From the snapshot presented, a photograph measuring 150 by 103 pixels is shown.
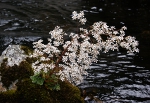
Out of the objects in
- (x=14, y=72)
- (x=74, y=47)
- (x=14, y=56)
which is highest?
(x=74, y=47)

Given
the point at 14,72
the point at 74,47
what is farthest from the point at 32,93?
the point at 74,47

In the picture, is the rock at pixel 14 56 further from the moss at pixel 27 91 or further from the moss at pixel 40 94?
the moss at pixel 40 94

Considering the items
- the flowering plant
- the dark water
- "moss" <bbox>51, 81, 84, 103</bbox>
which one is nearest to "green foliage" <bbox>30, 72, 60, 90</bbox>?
the flowering plant

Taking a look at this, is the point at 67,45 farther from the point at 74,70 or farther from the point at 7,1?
the point at 7,1

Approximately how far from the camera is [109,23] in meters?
15.3

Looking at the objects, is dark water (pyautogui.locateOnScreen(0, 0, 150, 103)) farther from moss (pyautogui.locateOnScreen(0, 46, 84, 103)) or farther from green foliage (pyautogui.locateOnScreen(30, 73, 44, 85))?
green foliage (pyautogui.locateOnScreen(30, 73, 44, 85))

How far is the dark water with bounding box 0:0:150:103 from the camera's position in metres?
8.41

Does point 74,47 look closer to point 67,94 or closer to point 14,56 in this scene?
point 67,94

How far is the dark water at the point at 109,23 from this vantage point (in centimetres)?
841

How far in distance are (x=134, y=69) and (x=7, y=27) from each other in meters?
7.23

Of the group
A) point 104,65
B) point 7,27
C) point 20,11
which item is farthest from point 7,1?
point 104,65

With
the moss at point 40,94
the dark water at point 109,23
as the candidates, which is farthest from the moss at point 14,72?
the dark water at point 109,23

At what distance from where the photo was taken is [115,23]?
15375mm

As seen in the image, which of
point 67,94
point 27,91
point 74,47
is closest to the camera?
point 74,47
